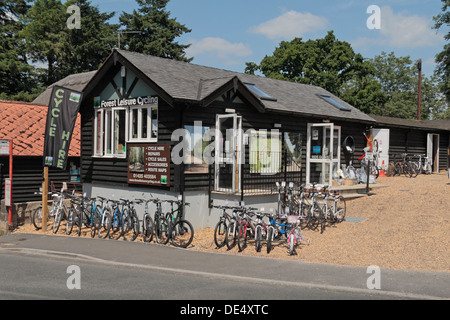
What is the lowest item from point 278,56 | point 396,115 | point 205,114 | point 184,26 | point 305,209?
point 305,209

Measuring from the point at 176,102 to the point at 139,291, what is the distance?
6.57 metres

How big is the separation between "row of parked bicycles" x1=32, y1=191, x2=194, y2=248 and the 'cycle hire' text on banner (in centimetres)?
149

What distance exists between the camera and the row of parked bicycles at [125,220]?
1176 cm

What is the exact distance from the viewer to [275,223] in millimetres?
10961

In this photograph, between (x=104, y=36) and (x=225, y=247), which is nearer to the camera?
(x=225, y=247)

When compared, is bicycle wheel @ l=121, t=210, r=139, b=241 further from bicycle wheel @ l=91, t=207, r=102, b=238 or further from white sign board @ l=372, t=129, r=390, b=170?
white sign board @ l=372, t=129, r=390, b=170

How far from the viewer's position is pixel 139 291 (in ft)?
23.4

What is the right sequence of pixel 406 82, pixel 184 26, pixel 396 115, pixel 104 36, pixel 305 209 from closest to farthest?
pixel 305 209 < pixel 104 36 < pixel 184 26 < pixel 396 115 < pixel 406 82

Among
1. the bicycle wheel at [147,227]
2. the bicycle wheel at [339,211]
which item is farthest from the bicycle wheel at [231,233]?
the bicycle wheel at [339,211]

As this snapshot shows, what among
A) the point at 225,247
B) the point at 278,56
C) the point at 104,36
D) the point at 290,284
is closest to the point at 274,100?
the point at 225,247

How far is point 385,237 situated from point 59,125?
10649mm

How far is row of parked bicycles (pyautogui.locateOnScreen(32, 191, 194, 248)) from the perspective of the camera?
38.6 feet

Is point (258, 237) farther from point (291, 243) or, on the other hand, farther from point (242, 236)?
point (291, 243)
